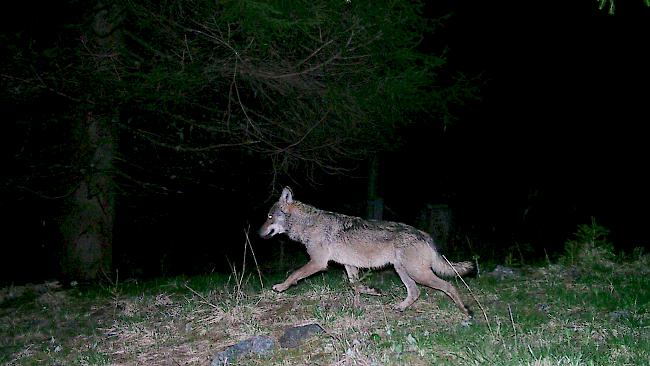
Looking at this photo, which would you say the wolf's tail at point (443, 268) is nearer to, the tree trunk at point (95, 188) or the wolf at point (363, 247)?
the wolf at point (363, 247)

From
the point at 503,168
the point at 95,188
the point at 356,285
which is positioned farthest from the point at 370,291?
the point at 503,168

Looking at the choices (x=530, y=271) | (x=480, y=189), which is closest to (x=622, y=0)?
(x=480, y=189)

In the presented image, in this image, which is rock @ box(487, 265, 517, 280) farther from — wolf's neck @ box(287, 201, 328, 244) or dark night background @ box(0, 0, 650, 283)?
dark night background @ box(0, 0, 650, 283)

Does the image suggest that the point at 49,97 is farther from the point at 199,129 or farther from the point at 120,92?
the point at 199,129

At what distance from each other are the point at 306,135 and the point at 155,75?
2.79m

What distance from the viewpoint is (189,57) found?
33.0ft

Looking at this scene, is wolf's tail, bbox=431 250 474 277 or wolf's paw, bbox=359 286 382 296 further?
wolf's paw, bbox=359 286 382 296

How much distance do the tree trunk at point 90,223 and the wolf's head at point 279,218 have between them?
12.3 feet

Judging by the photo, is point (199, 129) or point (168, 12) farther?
point (199, 129)

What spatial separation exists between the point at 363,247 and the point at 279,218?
1.71m

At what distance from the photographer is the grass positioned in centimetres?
559

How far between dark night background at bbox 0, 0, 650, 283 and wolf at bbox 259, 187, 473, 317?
20.7 feet

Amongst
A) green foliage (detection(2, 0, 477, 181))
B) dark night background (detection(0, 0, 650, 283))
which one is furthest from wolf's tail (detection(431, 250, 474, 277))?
dark night background (detection(0, 0, 650, 283))

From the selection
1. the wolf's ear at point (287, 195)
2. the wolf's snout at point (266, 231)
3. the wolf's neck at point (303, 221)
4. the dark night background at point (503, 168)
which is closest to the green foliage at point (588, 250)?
the wolf's neck at point (303, 221)
